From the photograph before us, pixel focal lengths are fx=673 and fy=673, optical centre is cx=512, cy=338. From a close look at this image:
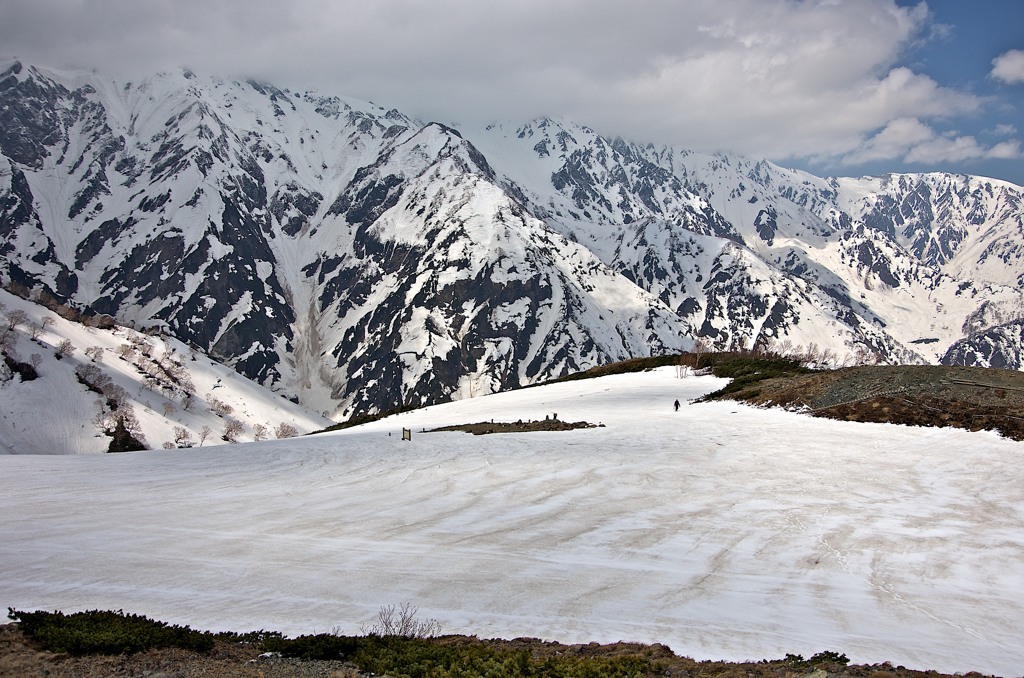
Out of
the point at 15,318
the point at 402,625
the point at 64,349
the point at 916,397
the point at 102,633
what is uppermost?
the point at 15,318

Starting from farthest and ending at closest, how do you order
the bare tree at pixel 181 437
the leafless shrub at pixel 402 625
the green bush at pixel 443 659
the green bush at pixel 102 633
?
the bare tree at pixel 181 437 < the leafless shrub at pixel 402 625 < the green bush at pixel 102 633 < the green bush at pixel 443 659

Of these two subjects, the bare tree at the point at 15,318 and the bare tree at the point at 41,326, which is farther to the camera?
the bare tree at the point at 41,326

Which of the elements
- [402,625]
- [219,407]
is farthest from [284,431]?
[402,625]

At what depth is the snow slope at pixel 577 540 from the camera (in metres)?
12.1

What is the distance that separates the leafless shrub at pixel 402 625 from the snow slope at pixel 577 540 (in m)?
0.24

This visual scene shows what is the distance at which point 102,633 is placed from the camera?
397 inches

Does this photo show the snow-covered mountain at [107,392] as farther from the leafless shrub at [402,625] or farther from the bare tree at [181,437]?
the leafless shrub at [402,625]

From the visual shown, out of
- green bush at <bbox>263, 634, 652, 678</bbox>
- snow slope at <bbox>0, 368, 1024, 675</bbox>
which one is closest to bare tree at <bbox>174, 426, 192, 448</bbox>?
snow slope at <bbox>0, 368, 1024, 675</bbox>

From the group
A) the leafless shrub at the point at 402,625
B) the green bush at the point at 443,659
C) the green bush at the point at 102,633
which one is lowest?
the leafless shrub at the point at 402,625

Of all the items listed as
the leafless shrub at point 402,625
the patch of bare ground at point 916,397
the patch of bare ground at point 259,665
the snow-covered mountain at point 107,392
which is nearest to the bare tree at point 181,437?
the snow-covered mountain at point 107,392

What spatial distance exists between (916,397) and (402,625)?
1063 inches

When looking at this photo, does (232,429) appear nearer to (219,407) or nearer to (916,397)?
(219,407)

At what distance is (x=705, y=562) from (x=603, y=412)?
25534 millimetres

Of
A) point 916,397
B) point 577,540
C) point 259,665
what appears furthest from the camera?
point 916,397
